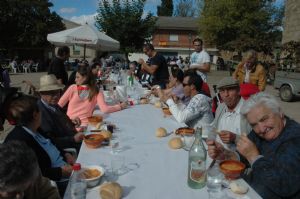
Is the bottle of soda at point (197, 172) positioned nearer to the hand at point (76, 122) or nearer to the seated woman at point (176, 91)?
the hand at point (76, 122)

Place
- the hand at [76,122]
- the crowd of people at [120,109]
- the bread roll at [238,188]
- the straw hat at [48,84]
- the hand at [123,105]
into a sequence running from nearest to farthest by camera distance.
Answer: the crowd of people at [120,109]
the bread roll at [238,188]
the straw hat at [48,84]
the hand at [76,122]
the hand at [123,105]

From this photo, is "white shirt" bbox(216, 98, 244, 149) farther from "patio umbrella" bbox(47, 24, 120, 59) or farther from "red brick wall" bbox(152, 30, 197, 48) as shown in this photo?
"red brick wall" bbox(152, 30, 197, 48)

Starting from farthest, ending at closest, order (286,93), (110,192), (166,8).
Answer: (166,8)
(286,93)
(110,192)

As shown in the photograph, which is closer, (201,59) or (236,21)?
(201,59)

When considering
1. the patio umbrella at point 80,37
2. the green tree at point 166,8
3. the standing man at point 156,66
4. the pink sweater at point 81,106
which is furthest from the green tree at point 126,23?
the green tree at point 166,8

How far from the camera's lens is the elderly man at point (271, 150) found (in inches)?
68.4

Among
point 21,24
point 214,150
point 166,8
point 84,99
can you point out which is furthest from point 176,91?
point 166,8

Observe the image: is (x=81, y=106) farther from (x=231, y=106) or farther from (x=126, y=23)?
(x=126, y=23)

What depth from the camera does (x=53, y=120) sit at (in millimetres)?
3275

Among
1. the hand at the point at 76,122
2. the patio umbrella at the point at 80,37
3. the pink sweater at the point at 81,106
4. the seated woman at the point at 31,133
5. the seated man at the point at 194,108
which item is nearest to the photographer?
the seated woman at the point at 31,133

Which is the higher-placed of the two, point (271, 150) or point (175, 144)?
point (271, 150)

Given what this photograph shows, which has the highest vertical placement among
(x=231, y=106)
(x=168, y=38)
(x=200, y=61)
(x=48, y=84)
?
(x=168, y=38)

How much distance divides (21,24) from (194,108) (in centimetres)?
2869

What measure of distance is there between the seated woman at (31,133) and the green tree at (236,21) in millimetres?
25829
